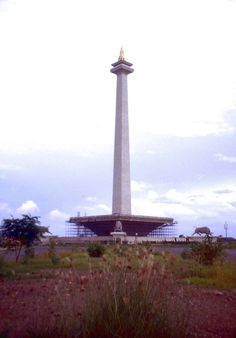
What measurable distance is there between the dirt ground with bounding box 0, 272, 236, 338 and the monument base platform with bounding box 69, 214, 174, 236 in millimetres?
61111

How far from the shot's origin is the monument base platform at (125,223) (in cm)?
7281

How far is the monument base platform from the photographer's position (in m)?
72.8

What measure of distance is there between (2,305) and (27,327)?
2439mm

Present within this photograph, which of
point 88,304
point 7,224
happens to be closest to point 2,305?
point 88,304

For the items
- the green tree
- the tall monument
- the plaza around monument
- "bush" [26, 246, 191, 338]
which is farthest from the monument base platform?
"bush" [26, 246, 191, 338]

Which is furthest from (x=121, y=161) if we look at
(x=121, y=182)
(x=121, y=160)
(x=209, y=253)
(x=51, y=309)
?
(x=51, y=309)

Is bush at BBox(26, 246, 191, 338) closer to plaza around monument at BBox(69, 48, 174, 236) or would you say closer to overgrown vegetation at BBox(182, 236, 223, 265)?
overgrown vegetation at BBox(182, 236, 223, 265)

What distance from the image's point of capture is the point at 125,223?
75.0 metres

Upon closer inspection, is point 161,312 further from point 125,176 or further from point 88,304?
point 125,176

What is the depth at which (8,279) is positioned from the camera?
12.2 meters

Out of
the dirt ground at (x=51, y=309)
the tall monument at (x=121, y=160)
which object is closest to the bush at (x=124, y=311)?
the dirt ground at (x=51, y=309)

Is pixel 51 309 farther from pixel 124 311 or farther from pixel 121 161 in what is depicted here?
pixel 121 161

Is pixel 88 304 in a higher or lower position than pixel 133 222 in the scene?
lower

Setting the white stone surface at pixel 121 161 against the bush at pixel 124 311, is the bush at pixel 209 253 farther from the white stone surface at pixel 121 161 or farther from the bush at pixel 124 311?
the white stone surface at pixel 121 161
